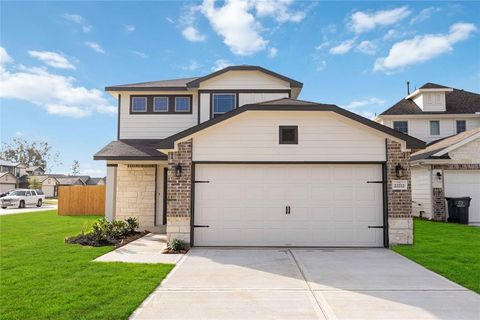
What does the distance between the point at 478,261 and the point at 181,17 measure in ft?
37.3

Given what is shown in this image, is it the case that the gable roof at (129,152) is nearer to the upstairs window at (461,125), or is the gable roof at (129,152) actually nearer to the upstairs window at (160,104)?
the upstairs window at (160,104)

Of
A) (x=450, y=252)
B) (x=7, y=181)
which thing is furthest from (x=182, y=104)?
(x=7, y=181)

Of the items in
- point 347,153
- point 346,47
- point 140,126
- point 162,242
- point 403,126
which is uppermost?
point 346,47

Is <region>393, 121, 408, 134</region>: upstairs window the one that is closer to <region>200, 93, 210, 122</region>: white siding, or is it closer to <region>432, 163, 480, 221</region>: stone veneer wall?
<region>432, 163, 480, 221</region>: stone veneer wall

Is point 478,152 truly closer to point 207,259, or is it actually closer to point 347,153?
point 347,153

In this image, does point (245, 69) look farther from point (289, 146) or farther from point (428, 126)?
point (428, 126)

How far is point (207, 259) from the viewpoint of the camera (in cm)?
809

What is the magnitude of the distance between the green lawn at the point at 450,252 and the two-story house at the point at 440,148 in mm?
3138

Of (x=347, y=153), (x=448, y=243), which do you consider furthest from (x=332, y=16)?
(x=448, y=243)

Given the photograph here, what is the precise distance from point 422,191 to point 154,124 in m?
13.6

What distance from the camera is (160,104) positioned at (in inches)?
539

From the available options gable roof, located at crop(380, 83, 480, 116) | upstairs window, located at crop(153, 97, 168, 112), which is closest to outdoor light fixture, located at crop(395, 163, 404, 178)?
upstairs window, located at crop(153, 97, 168, 112)

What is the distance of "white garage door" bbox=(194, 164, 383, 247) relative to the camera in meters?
9.62

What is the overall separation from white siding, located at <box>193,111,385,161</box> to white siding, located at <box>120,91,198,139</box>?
13.2 ft
